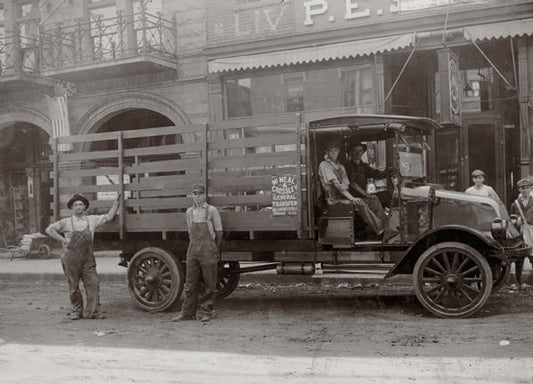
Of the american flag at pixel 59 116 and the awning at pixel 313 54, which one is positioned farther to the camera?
the american flag at pixel 59 116

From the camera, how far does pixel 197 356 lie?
6.25m

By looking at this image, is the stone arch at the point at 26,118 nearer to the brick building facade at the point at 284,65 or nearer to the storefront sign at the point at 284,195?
the brick building facade at the point at 284,65

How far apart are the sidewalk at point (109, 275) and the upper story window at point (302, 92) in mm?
3845

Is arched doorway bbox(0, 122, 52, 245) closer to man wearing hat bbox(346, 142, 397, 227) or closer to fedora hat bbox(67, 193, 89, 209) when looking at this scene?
fedora hat bbox(67, 193, 89, 209)

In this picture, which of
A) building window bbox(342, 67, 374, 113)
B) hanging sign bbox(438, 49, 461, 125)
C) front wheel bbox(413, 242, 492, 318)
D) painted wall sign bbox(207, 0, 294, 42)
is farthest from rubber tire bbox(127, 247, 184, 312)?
painted wall sign bbox(207, 0, 294, 42)

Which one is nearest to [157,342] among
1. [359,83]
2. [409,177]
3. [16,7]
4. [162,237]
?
[162,237]

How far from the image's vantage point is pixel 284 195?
26.9 feet

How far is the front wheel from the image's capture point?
7.66 meters

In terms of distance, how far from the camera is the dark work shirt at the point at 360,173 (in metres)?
8.80

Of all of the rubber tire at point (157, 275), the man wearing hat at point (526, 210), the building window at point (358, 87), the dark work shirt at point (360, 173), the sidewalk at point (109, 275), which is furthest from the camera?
the building window at point (358, 87)

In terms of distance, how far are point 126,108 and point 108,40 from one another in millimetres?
1581

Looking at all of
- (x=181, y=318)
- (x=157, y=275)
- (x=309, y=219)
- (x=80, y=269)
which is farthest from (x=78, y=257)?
(x=309, y=219)

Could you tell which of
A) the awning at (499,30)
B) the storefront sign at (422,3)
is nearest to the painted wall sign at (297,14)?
the storefront sign at (422,3)

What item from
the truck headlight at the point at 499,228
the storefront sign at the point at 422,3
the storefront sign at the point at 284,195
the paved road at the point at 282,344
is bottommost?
the paved road at the point at 282,344
